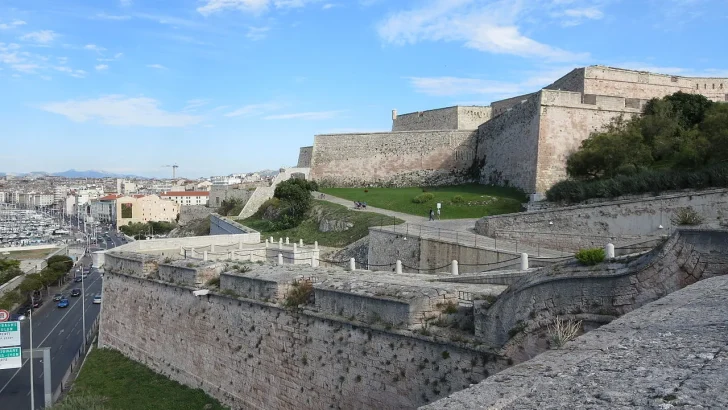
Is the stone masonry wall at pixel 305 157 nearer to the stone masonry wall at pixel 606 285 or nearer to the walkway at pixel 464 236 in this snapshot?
the walkway at pixel 464 236

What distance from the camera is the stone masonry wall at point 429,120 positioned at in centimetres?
4359

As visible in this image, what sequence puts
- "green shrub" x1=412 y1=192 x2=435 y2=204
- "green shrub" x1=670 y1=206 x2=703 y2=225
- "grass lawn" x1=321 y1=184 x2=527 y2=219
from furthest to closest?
"green shrub" x1=412 y1=192 x2=435 y2=204 < "grass lawn" x1=321 y1=184 x2=527 y2=219 < "green shrub" x1=670 y1=206 x2=703 y2=225

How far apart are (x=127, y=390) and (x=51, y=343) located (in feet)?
47.9

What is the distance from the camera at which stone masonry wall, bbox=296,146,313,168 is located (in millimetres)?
47094

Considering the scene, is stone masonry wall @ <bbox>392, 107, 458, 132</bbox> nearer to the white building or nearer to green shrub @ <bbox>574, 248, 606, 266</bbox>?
green shrub @ <bbox>574, 248, 606, 266</bbox>

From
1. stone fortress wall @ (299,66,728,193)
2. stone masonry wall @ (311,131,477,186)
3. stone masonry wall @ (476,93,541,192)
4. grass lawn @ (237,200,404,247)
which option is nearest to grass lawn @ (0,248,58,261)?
stone fortress wall @ (299,66,728,193)

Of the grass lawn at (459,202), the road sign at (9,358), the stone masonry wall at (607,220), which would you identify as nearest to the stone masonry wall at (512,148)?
the grass lawn at (459,202)

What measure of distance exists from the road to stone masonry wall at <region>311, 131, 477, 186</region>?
748 inches

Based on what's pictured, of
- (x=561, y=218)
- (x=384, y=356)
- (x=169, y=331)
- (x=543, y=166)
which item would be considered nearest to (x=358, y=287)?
(x=384, y=356)

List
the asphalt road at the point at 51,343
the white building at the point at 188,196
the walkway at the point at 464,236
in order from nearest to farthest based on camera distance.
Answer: the walkway at the point at 464,236 → the asphalt road at the point at 51,343 → the white building at the point at 188,196

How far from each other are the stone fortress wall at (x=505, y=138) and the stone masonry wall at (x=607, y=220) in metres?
10.7

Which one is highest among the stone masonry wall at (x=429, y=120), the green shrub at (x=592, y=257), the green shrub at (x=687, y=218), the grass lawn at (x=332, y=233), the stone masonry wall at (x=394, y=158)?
the stone masonry wall at (x=429, y=120)

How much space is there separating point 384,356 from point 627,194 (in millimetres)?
11294

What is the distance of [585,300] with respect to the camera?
6207mm
